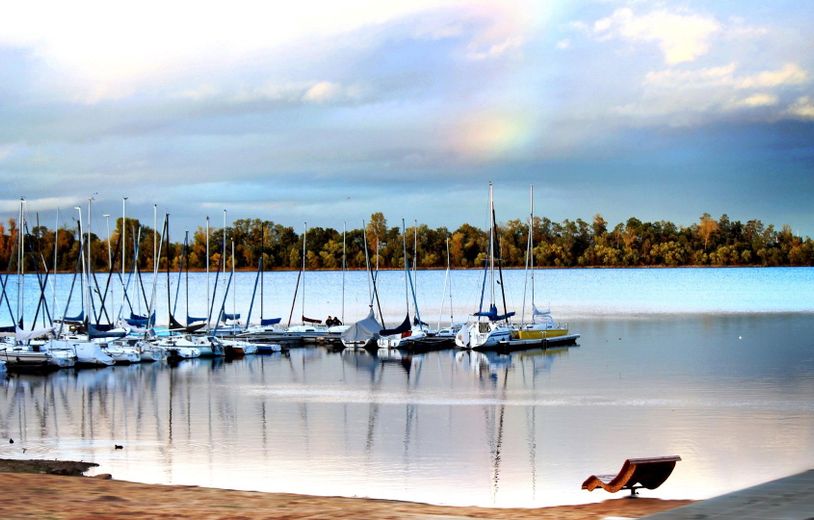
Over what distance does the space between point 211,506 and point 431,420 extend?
2331cm

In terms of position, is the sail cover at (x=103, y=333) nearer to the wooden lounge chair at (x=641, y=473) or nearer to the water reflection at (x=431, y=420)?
the water reflection at (x=431, y=420)

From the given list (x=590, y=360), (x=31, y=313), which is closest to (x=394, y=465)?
(x=590, y=360)

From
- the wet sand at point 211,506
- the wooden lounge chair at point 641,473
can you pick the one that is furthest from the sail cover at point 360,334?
the wet sand at point 211,506

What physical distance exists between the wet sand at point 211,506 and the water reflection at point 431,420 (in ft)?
23.4

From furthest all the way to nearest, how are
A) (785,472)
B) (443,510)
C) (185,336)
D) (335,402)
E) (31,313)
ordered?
1. (31,313)
2. (185,336)
3. (335,402)
4. (785,472)
5. (443,510)

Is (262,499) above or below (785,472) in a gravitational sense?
above

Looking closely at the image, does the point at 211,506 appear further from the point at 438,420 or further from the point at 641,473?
the point at 438,420

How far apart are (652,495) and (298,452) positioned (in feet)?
34.9

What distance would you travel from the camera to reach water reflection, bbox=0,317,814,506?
24.6m

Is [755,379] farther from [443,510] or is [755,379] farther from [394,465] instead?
[443,510]

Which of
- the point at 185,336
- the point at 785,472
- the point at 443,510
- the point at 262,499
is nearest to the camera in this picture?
the point at 443,510

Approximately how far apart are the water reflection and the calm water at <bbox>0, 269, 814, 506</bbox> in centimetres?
10

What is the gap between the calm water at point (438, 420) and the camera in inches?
966

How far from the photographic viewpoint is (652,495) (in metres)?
20.8
